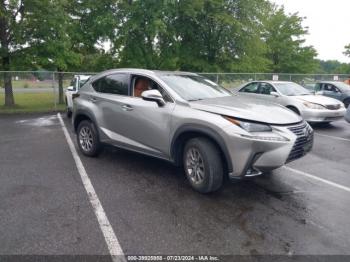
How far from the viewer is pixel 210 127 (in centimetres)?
418

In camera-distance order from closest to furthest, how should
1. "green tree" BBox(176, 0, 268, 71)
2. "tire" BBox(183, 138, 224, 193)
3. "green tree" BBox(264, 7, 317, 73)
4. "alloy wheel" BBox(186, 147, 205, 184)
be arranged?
"tire" BBox(183, 138, 224, 193)
"alloy wheel" BBox(186, 147, 205, 184)
"green tree" BBox(176, 0, 268, 71)
"green tree" BBox(264, 7, 317, 73)

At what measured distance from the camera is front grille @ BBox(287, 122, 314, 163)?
421cm

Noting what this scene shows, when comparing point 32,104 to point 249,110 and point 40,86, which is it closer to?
point 40,86

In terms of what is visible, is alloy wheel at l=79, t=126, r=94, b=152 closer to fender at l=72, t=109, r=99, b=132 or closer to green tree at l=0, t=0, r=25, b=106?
fender at l=72, t=109, r=99, b=132

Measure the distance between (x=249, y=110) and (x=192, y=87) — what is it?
131 centimetres

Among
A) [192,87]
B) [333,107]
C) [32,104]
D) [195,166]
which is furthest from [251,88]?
[32,104]

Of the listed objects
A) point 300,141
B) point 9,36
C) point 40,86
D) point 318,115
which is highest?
point 9,36

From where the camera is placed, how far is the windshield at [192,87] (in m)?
4.95

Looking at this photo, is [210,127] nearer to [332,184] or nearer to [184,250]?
[184,250]

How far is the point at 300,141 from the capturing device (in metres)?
4.31

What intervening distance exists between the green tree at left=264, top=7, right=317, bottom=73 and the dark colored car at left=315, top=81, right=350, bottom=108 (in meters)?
18.1

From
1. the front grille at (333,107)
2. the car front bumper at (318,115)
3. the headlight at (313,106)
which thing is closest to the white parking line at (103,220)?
the car front bumper at (318,115)

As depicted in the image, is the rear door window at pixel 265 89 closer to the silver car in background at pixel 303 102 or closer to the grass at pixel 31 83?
the silver car in background at pixel 303 102

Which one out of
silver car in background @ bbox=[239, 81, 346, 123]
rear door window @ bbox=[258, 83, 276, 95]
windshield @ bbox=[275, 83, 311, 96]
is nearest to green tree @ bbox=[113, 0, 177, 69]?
rear door window @ bbox=[258, 83, 276, 95]
